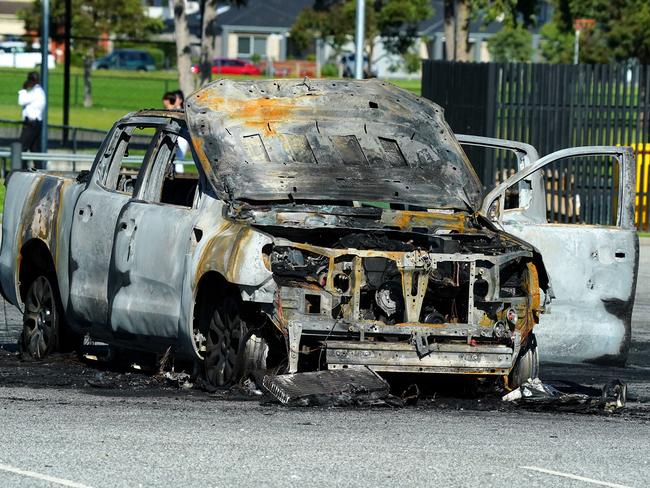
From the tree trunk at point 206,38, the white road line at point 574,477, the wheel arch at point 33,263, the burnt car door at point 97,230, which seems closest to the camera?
the white road line at point 574,477

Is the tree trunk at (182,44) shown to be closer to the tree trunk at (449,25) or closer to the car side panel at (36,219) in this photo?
the tree trunk at (449,25)

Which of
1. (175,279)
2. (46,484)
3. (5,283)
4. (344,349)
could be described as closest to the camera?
(46,484)

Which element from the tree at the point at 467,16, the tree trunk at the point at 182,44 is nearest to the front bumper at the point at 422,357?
the tree at the point at 467,16

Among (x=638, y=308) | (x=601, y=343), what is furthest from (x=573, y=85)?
(x=601, y=343)

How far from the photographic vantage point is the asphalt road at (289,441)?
726 centimetres

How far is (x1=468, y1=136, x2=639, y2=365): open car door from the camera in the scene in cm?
1056

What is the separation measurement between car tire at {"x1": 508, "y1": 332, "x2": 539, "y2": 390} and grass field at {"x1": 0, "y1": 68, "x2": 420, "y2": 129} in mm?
38938

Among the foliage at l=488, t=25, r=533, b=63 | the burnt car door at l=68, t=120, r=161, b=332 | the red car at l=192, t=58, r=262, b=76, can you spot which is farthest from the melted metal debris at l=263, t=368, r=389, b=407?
the foliage at l=488, t=25, r=533, b=63

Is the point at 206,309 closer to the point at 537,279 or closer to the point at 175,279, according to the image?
the point at 175,279

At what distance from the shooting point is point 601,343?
10734mm

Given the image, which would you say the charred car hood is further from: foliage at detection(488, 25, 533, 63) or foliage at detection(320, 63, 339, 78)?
foliage at detection(488, 25, 533, 63)

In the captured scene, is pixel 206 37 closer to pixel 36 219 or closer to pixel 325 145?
pixel 36 219

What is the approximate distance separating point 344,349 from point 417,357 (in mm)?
417

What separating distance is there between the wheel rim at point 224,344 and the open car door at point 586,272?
1.97 meters
